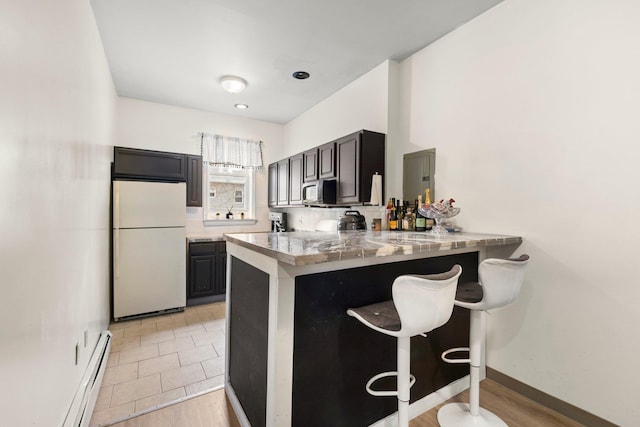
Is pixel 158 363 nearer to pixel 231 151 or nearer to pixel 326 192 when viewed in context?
pixel 326 192

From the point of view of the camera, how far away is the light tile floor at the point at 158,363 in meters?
1.94

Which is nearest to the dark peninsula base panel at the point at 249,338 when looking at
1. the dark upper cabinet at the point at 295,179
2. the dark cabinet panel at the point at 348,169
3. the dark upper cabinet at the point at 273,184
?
the dark cabinet panel at the point at 348,169

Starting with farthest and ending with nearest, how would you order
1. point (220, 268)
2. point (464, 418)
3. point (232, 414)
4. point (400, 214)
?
1. point (220, 268)
2. point (400, 214)
3. point (232, 414)
4. point (464, 418)

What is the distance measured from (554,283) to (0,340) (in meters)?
2.72

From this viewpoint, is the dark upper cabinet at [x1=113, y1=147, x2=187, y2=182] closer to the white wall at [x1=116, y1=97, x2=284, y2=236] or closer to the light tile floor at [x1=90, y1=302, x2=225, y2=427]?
the white wall at [x1=116, y1=97, x2=284, y2=236]

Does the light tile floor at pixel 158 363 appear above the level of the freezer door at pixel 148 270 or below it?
below

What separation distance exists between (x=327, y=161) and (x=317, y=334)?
2271mm

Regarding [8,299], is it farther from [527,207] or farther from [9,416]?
[527,207]

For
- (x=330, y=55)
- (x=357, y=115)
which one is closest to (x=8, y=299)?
(x=330, y=55)

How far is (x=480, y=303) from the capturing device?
62.0 inches

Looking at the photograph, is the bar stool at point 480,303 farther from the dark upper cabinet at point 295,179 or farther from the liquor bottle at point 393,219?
the dark upper cabinet at point 295,179

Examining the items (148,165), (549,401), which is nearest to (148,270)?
(148,165)

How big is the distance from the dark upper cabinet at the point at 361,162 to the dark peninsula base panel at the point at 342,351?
1195 mm

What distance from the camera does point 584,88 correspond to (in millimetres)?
1731
